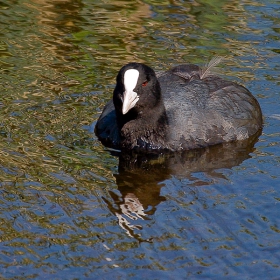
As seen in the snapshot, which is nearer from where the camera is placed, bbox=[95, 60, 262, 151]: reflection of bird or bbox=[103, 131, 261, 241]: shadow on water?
bbox=[103, 131, 261, 241]: shadow on water

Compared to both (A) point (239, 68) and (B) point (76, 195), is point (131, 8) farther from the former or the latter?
(B) point (76, 195)

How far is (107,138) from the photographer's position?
745cm

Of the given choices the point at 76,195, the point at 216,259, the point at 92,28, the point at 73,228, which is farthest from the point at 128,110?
the point at 92,28

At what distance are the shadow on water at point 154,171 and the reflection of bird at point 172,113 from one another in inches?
4.6

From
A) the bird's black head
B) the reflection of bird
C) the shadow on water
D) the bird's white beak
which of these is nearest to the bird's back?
the reflection of bird

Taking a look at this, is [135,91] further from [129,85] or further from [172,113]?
[172,113]

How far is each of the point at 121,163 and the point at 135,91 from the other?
0.65m

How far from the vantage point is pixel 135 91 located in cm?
703

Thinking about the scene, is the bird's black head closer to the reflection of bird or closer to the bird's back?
the reflection of bird

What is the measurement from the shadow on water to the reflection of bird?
0.38 feet

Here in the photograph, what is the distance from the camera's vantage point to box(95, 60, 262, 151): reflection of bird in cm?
707

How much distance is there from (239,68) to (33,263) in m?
4.64

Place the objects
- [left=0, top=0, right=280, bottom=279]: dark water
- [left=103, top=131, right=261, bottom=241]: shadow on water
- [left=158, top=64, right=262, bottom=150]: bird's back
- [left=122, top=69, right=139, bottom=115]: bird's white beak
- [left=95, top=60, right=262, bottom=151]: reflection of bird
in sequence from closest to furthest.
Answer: [left=0, top=0, right=280, bottom=279]: dark water
[left=103, top=131, right=261, bottom=241]: shadow on water
[left=122, top=69, right=139, bottom=115]: bird's white beak
[left=95, top=60, right=262, bottom=151]: reflection of bird
[left=158, top=64, right=262, bottom=150]: bird's back

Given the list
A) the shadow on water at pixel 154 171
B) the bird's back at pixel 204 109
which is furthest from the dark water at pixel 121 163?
the bird's back at pixel 204 109
